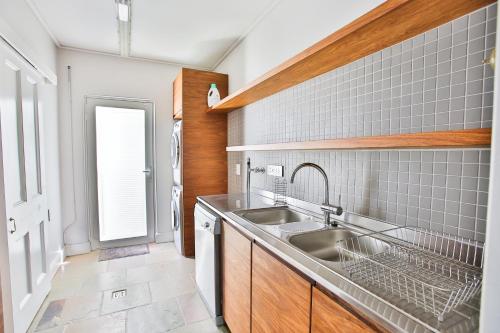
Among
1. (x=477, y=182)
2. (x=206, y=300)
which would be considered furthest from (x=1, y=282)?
(x=477, y=182)

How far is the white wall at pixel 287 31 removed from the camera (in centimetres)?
159

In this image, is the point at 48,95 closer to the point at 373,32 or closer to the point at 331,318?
the point at 373,32

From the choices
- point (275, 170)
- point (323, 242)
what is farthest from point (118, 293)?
point (323, 242)

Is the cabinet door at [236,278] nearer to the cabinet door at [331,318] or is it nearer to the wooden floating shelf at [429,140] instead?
the cabinet door at [331,318]

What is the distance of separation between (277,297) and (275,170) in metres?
1.25

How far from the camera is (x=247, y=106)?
281 cm

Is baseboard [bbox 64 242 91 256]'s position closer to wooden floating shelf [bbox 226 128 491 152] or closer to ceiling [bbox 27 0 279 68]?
ceiling [bbox 27 0 279 68]

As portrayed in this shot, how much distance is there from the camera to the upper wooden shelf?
95 centimetres

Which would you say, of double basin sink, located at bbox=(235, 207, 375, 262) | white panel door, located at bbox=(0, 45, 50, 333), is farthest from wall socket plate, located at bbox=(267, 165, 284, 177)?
white panel door, located at bbox=(0, 45, 50, 333)

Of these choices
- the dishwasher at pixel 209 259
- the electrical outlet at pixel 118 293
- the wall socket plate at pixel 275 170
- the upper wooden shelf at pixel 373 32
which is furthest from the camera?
the electrical outlet at pixel 118 293

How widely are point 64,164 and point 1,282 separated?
205cm

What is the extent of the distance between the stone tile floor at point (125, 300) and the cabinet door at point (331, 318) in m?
1.27

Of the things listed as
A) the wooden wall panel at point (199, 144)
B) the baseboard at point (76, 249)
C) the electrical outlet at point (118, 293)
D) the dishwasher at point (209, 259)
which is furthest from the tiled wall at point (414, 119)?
the baseboard at point (76, 249)

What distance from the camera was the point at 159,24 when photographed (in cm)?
260
